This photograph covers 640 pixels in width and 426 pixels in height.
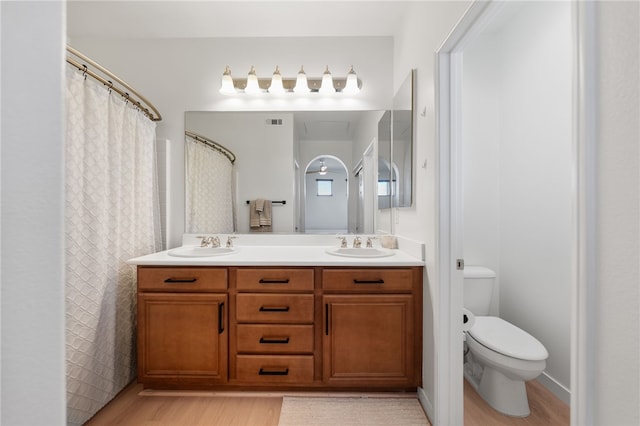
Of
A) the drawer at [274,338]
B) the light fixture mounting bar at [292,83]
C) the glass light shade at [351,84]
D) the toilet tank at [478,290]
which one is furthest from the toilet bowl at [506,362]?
the light fixture mounting bar at [292,83]

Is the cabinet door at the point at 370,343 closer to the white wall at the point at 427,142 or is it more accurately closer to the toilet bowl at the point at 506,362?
the white wall at the point at 427,142

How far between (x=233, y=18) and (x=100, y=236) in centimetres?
176

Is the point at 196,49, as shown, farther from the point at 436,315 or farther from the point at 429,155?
the point at 436,315

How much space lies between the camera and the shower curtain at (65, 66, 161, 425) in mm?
1412

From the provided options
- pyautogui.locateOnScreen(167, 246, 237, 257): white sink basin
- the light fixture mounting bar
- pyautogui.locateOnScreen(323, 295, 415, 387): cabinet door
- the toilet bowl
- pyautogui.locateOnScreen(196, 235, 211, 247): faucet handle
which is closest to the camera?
the toilet bowl

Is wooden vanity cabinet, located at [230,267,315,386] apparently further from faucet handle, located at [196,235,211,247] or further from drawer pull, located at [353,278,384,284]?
faucet handle, located at [196,235,211,247]

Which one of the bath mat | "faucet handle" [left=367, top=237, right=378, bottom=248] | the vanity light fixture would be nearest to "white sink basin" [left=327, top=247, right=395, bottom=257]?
"faucet handle" [left=367, top=237, right=378, bottom=248]

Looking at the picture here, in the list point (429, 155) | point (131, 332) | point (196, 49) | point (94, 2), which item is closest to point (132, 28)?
A: point (94, 2)

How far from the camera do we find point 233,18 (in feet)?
6.83

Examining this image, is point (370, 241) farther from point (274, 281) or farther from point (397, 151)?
point (274, 281)

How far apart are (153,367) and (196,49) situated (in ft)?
Result: 7.64

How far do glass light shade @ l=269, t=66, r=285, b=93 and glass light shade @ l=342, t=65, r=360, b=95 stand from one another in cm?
51

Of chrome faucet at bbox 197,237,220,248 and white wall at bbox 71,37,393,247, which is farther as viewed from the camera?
white wall at bbox 71,37,393,247

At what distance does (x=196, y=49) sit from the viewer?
2.28 meters
